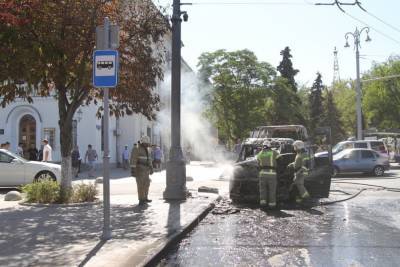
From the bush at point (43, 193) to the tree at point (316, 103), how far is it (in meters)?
65.3

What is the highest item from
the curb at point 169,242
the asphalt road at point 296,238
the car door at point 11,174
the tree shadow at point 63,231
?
the car door at point 11,174

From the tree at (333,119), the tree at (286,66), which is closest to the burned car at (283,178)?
the tree at (286,66)

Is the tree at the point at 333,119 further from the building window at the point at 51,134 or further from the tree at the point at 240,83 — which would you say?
the building window at the point at 51,134

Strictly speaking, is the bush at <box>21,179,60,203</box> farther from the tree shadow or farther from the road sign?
the road sign

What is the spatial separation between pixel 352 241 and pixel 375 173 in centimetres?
2052

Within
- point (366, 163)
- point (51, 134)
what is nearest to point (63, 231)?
point (366, 163)

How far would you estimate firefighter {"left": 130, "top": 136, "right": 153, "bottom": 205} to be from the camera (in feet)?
45.5

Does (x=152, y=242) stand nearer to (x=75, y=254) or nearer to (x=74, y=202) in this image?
(x=75, y=254)

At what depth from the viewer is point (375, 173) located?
28875 millimetres

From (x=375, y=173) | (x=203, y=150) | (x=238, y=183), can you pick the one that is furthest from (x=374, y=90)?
(x=238, y=183)

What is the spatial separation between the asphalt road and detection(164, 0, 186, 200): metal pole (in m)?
1.15

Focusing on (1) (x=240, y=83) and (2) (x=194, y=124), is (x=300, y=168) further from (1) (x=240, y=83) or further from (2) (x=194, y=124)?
(2) (x=194, y=124)

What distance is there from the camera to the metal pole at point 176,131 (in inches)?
580

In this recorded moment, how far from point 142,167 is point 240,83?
32.1 meters
